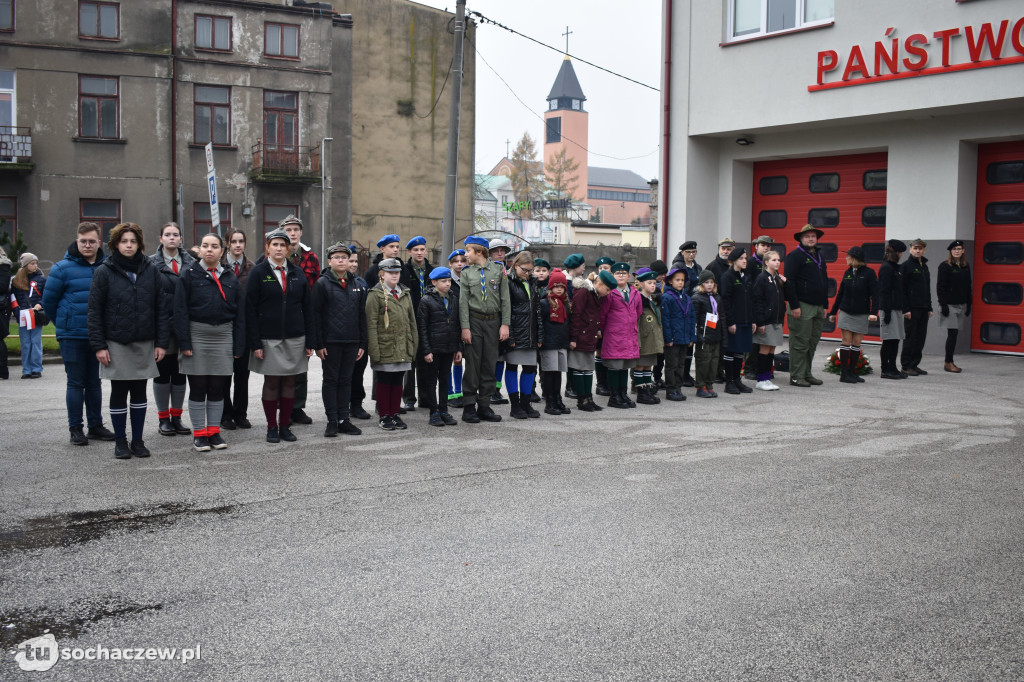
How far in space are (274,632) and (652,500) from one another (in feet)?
11.2

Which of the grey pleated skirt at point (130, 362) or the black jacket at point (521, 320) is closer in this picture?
the grey pleated skirt at point (130, 362)

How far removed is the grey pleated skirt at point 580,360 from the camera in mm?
11469

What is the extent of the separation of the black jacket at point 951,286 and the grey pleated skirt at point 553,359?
7.74 metres

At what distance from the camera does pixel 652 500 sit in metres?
7.14

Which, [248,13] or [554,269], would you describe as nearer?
[554,269]

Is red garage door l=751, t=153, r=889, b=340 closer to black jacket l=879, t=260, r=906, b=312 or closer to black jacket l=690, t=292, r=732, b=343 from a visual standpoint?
black jacket l=879, t=260, r=906, b=312

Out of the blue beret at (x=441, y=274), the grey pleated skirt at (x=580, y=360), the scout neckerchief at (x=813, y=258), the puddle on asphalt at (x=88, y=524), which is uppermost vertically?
the scout neckerchief at (x=813, y=258)

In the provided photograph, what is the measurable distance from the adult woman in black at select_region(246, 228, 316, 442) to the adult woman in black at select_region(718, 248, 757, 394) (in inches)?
244

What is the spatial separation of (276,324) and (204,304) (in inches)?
28.3

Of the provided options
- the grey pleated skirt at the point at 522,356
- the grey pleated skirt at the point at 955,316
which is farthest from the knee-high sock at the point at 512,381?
the grey pleated skirt at the point at 955,316

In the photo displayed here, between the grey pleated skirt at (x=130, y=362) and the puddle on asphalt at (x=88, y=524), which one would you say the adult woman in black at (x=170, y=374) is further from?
the puddle on asphalt at (x=88, y=524)

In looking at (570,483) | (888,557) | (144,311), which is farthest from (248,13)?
(888,557)

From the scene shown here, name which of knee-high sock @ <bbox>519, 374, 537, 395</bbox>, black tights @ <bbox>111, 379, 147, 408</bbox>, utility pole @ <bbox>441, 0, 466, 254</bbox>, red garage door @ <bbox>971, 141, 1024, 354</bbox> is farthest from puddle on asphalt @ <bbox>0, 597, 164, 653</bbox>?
red garage door @ <bbox>971, 141, 1024, 354</bbox>

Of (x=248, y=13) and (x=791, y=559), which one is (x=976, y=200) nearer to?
(x=791, y=559)
